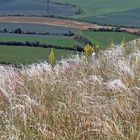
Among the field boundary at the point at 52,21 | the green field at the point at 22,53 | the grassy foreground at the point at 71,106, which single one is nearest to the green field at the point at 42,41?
the green field at the point at 22,53

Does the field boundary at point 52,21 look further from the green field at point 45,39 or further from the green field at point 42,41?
the green field at point 45,39

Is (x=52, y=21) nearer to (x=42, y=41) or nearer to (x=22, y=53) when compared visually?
(x=42, y=41)

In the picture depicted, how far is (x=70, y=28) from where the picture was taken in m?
36.2

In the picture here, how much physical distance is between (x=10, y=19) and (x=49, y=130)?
119 feet

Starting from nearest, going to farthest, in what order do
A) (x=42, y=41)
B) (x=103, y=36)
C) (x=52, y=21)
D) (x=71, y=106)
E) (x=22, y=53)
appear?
(x=71, y=106), (x=22, y=53), (x=42, y=41), (x=103, y=36), (x=52, y=21)

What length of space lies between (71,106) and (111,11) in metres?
46.1

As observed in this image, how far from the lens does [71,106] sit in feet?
15.0

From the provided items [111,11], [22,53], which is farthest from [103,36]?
[111,11]

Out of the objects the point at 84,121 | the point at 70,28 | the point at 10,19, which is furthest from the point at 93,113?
the point at 10,19

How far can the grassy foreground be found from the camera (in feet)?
13.2

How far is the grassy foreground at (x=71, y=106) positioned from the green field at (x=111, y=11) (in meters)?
33.2

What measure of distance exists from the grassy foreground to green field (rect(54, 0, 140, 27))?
33178mm

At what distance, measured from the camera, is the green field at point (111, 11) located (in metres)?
42.2

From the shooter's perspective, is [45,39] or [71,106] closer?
[71,106]
